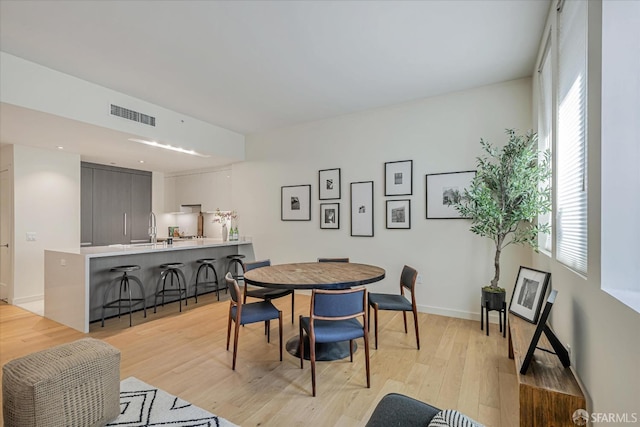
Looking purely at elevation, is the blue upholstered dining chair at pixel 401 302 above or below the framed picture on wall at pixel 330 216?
below

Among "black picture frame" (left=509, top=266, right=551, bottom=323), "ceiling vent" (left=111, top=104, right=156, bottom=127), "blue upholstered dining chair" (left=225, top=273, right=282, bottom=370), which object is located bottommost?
"blue upholstered dining chair" (left=225, top=273, right=282, bottom=370)

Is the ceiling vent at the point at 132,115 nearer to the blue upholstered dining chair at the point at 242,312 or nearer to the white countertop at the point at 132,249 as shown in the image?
the white countertop at the point at 132,249

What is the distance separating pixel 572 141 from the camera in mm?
2008

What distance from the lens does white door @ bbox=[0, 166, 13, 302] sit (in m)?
4.76

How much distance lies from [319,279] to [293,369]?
2.59 ft

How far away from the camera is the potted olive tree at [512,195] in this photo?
2.94 meters

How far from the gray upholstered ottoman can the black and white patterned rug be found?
112 mm

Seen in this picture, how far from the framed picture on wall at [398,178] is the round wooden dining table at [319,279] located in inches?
58.5

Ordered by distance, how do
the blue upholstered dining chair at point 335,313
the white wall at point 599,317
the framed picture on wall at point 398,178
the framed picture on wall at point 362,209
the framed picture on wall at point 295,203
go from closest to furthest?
the white wall at point 599,317 < the blue upholstered dining chair at point 335,313 < the framed picture on wall at point 398,178 < the framed picture on wall at point 362,209 < the framed picture on wall at point 295,203

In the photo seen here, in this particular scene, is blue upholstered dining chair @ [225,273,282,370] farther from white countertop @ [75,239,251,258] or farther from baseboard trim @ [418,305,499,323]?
baseboard trim @ [418,305,499,323]

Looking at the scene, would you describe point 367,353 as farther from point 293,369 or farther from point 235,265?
point 235,265

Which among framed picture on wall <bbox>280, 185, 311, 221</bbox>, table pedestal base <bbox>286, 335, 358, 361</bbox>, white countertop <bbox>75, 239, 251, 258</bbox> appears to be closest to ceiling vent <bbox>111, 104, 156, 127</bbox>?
white countertop <bbox>75, 239, 251, 258</bbox>

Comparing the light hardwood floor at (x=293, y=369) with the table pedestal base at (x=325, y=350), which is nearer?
the light hardwood floor at (x=293, y=369)

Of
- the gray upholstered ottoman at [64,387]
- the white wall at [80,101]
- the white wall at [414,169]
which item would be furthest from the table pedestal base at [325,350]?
the white wall at [80,101]
